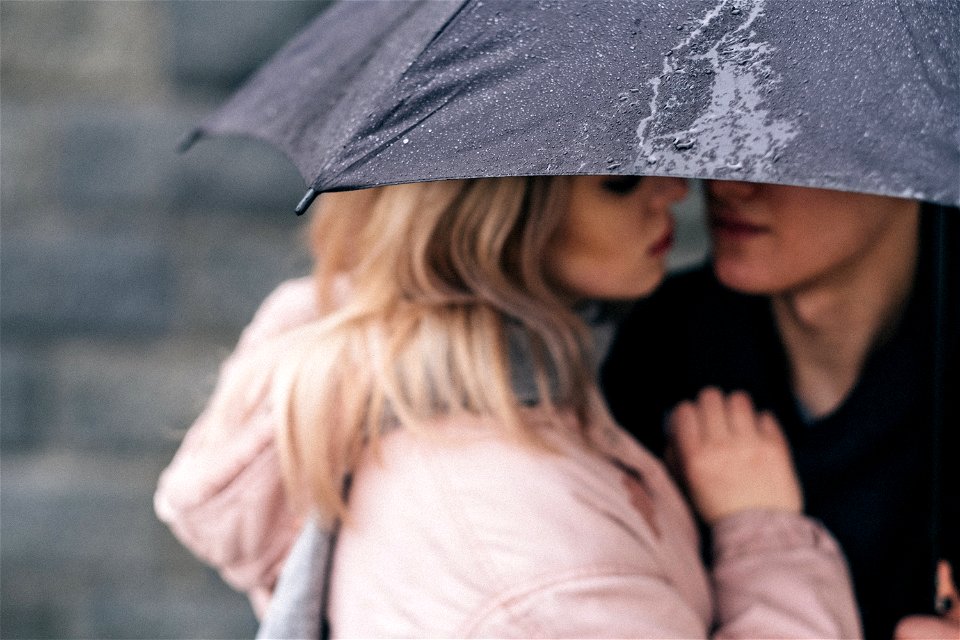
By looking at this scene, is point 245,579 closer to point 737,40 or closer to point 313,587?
point 313,587

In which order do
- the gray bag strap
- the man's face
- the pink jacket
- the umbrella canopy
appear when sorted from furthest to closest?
the man's face < the gray bag strap < the pink jacket < the umbrella canopy

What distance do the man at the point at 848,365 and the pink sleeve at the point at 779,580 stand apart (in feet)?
0.50

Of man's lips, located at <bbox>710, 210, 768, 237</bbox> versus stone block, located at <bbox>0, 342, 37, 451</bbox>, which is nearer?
man's lips, located at <bbox>710, 210, 768, 237</bbox>

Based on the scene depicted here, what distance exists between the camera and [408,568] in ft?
3.37

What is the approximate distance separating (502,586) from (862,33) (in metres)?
0.64

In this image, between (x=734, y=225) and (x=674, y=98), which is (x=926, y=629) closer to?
(x=734, y=225)

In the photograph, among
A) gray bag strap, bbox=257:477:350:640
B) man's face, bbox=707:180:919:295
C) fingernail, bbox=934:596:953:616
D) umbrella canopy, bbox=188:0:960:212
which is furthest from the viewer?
man's face, bbox=707:180:919:295

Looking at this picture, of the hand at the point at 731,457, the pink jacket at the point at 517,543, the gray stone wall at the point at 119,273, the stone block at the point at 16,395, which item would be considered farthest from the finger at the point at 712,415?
the stone block at the point at 16,395

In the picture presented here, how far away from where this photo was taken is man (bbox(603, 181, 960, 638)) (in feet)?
4.42

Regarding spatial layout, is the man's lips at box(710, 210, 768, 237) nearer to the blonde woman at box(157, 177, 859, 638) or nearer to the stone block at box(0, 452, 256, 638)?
the blonde woman at box(157, 177, 859, 638)

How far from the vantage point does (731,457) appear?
133cm

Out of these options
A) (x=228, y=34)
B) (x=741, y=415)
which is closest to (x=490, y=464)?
(x=741, y=415)

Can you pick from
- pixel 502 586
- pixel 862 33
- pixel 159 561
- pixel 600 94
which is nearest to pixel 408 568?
pixel 502 586

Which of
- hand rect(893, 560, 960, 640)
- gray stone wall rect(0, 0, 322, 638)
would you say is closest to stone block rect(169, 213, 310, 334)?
gray stone wall rect(0, 0, 322, 638)
